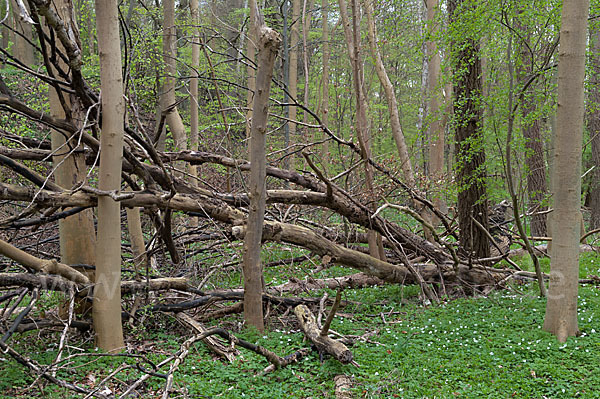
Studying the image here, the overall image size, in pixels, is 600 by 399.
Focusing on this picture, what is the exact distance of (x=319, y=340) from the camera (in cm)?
482

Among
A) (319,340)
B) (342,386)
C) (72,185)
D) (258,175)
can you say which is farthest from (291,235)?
(72,185)

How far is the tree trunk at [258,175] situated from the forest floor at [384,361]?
0.34 metres

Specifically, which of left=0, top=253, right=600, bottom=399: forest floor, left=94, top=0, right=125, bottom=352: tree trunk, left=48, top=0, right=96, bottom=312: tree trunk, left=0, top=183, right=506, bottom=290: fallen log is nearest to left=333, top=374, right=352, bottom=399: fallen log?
left=0, top=253, right=600, bottom=399: forest floor

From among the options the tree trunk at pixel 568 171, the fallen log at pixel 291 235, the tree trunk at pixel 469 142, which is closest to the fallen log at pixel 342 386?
the fallen log at pixel 291 235

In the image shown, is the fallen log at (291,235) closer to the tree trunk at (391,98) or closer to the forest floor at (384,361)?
the forest floor at (384,361)

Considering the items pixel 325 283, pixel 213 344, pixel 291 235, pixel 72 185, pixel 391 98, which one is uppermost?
pixel 391 98

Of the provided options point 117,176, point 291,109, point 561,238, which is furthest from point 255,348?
point 291,109

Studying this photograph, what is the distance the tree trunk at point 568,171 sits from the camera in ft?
16.2

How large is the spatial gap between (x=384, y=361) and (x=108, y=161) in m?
3.23

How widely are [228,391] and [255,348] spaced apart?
2.09ft

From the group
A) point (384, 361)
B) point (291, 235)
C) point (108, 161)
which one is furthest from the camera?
point (291, 235)

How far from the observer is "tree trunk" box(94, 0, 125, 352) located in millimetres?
4219

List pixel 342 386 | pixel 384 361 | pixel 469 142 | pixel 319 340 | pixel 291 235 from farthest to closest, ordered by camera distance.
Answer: pixel 469 142 → pixel 291 235 → pixel 319 340 → pixel 384 361 → pixel 342 386

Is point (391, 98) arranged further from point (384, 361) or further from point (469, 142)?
point (384, 361)
